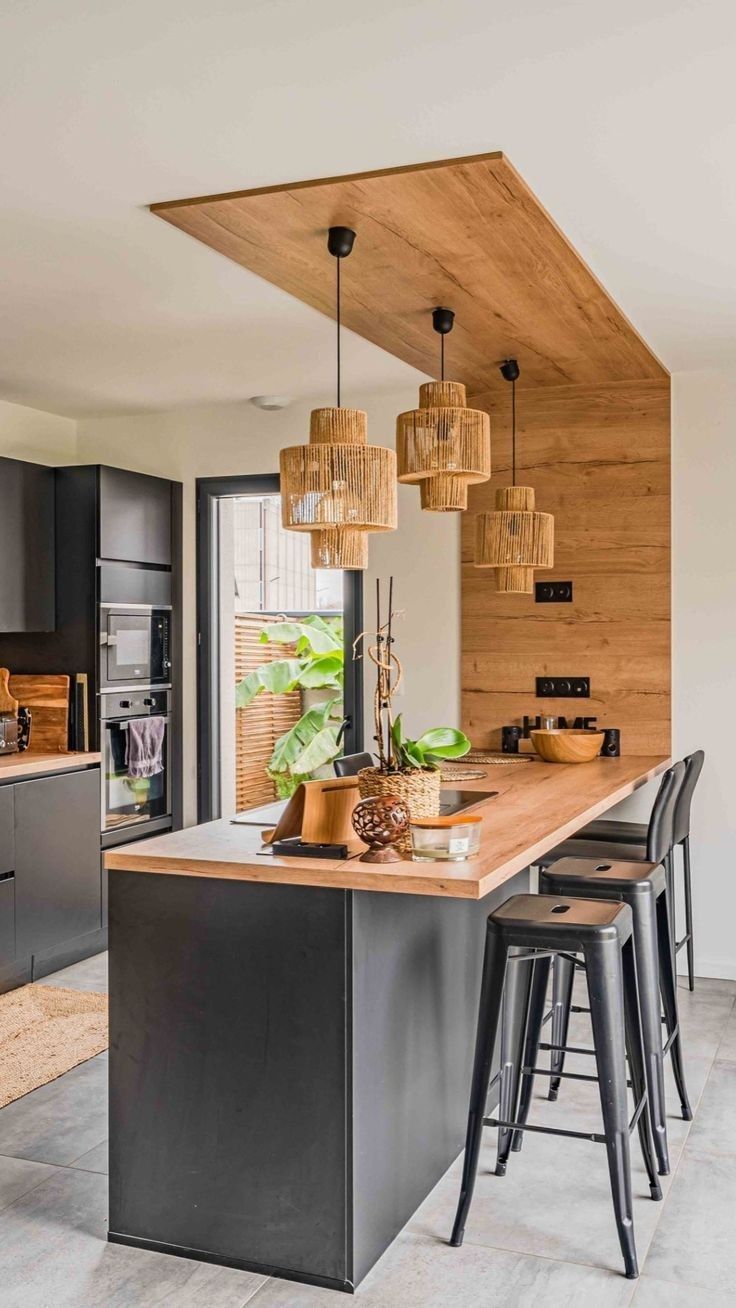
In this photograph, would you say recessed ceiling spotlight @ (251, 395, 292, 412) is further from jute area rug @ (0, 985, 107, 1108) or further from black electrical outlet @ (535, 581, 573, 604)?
jute area rug @ (0, 985, 107, 1108)

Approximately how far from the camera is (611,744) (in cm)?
513

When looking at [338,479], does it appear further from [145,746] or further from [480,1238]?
[145,746]

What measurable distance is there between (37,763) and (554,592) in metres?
2.40

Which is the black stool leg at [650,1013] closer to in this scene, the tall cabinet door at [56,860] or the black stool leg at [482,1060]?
the black stool leg at [482,1060]

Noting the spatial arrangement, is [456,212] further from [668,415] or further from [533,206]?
[668,415]

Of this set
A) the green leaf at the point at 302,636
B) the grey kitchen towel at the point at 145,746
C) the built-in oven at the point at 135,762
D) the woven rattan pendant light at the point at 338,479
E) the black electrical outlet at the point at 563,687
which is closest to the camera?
the woven rattan pendant light at the point at 338,479

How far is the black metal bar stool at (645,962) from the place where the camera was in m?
3.00

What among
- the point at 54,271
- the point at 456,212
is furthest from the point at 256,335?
the point at 456,212

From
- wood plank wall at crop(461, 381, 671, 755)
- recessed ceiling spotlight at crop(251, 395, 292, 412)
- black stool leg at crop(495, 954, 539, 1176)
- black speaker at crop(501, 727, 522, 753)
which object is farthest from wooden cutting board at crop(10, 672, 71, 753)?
black stool leg at crop(495, 954, 539, 1176)

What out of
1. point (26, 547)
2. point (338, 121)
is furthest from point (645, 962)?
point (26, 547)

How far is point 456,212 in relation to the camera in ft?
10.1

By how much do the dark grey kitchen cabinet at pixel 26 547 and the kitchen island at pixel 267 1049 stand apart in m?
2.72

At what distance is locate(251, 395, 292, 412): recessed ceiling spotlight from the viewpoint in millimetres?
5672

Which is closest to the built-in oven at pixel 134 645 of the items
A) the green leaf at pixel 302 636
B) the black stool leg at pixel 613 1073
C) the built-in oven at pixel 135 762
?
the built-in oven at pixel 135 762
